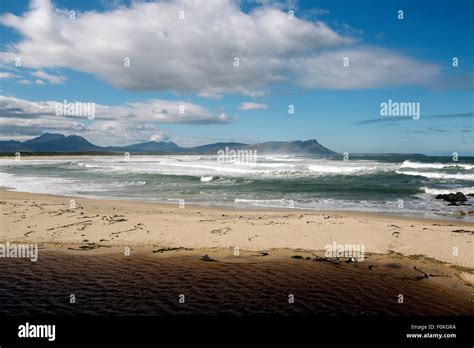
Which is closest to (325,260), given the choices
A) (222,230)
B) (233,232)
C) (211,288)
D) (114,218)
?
(211,288)

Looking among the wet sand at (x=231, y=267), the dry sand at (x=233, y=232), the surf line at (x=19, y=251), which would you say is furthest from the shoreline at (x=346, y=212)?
the surf line at (x=19, y=251)

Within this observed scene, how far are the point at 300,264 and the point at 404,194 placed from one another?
17.8 metres

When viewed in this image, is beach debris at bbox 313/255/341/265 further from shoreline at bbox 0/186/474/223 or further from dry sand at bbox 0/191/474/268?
shoreline at bbox 0/186/474/223

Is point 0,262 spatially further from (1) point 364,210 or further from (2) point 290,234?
(1) point 364,210

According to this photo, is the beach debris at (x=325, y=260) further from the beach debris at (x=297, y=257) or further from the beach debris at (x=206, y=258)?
the beach debris at (x=206, y=258)

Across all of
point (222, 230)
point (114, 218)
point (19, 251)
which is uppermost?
point (114, 218)

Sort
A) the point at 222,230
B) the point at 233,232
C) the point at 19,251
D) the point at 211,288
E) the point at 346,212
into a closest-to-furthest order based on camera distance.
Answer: the point at 211,288 < the point at 19,251 < the point at 233,232 < the point at 222,230 < the point at 346,212

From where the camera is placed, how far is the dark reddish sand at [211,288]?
20.5 feet

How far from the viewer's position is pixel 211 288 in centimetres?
711

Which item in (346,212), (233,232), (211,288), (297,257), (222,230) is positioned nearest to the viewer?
(211,288)

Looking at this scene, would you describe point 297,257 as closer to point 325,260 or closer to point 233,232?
point 325,260

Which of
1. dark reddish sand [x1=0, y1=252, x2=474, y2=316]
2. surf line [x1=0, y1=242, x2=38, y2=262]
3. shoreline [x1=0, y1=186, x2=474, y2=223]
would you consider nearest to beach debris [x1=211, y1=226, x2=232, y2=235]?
dark reddish sand [x1=0, y1=252, x2=474, y2=316]

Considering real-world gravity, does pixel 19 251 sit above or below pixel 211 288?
above

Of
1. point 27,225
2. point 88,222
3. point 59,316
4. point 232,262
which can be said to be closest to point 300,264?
point 232,262
